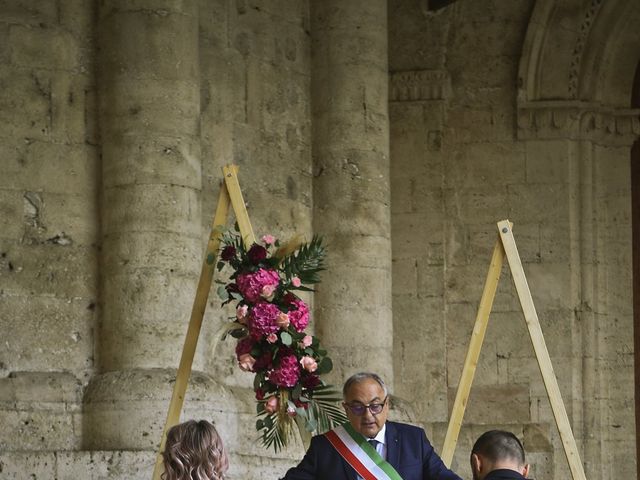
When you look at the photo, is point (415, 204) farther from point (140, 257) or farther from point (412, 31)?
point (140, 257)

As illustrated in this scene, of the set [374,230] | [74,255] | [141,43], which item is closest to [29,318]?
[74,255]

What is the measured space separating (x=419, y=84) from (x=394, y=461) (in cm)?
492

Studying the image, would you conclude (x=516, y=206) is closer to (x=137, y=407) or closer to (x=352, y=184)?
(x=352, y=184)

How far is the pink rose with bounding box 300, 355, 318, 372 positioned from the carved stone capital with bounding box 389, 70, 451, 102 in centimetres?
408

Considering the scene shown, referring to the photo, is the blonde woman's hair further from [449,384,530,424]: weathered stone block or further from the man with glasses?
[449,384,530,424]: weathered stone block

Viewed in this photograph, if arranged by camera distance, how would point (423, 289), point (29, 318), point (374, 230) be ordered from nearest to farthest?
point (29, 318)
point (374, 230)
point (423, 289)

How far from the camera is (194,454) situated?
4930 mm

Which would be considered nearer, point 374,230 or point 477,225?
point 374,230

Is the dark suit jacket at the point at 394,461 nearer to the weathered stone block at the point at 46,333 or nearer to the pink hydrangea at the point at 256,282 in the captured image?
the pink hydrangea at the point at 256,282

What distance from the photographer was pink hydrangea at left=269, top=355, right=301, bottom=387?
7.01m

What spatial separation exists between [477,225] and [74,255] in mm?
2877

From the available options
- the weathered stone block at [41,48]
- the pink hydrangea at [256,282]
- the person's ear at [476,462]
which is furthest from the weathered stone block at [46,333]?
the person's ear at [476,462]

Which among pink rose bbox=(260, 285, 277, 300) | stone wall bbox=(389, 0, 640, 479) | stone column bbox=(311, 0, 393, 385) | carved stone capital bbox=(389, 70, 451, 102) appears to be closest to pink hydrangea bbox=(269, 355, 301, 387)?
pink rose bbox=(260, 285, 277, 300)

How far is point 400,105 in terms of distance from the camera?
1092 centimetres
